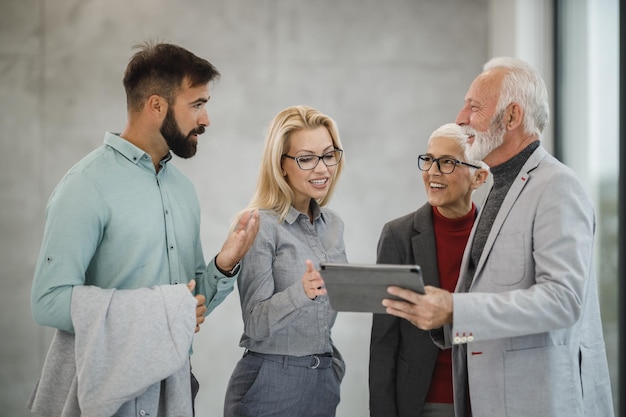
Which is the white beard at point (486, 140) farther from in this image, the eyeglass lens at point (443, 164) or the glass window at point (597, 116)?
the glass window at point (597, 116)

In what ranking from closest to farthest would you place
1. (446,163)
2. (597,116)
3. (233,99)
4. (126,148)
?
1. (126,148)
2. (446,163)
3. (597,116)
4. (233,99)

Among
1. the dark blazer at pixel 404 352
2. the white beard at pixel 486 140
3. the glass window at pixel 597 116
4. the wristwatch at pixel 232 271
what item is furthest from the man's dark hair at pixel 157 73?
the glass window at pixel 597 116

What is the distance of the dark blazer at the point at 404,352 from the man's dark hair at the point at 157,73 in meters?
1.04

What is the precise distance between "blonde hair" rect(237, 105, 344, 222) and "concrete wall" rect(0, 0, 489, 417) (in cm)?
176

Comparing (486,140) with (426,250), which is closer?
(486,140)

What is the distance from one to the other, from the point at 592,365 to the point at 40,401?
1596 millimetres

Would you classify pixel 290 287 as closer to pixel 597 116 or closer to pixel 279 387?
pixel 279 387

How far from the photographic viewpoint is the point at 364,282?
6.22 feet

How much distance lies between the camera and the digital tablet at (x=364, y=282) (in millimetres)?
1813

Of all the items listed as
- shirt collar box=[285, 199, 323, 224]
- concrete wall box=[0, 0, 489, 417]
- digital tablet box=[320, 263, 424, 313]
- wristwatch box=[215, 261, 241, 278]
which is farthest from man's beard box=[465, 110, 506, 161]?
concrete wall box=[0, 0, 489, 417]

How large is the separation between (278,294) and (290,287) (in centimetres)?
6

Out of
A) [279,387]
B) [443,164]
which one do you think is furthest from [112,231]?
[443,164]

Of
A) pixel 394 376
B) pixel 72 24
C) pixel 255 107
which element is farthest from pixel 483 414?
pixel 72 24

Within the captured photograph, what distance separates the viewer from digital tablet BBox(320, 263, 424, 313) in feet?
5.95
